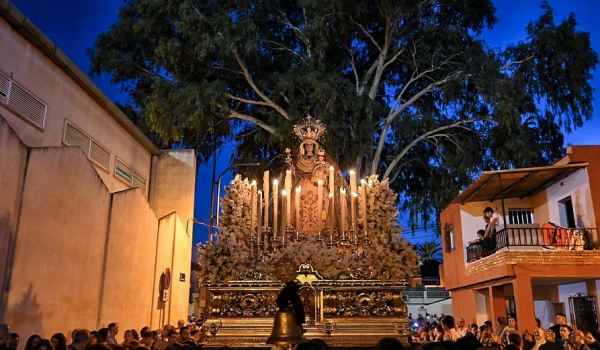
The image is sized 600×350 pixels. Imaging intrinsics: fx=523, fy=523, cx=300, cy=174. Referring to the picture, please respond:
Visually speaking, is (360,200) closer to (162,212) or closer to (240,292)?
(240,292)

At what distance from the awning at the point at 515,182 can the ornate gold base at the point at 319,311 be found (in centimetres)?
926

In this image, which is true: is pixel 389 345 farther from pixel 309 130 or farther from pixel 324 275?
pixel 309 130

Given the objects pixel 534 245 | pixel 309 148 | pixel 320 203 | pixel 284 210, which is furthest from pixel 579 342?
pixel 534 245

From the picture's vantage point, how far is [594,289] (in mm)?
14625

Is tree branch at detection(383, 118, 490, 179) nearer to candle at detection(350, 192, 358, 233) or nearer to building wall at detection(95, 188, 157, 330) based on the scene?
building wall at detection(95, 188, 157, 330)

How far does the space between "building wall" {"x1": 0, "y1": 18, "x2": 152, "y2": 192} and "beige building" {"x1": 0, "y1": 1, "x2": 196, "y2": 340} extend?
2cm

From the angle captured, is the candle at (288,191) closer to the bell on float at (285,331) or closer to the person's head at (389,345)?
the bell on float at (285,331)

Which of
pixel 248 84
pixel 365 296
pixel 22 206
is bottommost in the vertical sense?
pixel 365 296

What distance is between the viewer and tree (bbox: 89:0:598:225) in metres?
17.4

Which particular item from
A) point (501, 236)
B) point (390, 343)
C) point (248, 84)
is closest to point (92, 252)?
point (390, 343)

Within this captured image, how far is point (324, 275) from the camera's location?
19.3ft

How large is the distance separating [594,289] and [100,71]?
59.7 feet

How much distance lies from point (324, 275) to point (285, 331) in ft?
6.72

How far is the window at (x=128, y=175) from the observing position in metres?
11.8
